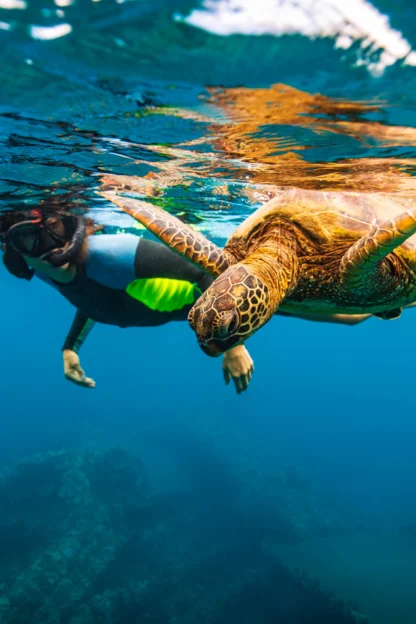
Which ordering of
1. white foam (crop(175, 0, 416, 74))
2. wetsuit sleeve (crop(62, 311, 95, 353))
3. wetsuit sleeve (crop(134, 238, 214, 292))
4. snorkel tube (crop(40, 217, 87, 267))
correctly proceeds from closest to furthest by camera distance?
1. white foam (crop(175, 0, 416, 74))
2. wetsuit sleeve (crop(134, 238, 214, 292))
3. snorkel tube (crop(40, 217, 87, 267))
4. wetsuit sleeve (crop(62, 311, 95, 353))

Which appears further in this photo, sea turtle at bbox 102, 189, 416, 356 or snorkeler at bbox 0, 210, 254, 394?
snorkeler at bbox 0, 210, 254, 394

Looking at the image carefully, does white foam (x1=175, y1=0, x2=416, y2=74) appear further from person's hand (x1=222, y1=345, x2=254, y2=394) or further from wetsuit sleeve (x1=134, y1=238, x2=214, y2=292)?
person's hand (x1=222, y1=345, x2=254, y2=394)

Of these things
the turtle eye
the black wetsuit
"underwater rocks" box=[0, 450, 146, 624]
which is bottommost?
"underwater rocks" box=[0, 450, 146, 624]

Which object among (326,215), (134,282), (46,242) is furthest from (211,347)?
(46,242)

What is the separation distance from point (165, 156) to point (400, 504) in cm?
2877

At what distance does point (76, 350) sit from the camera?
7.29 m

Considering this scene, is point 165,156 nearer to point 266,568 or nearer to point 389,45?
point 389,45

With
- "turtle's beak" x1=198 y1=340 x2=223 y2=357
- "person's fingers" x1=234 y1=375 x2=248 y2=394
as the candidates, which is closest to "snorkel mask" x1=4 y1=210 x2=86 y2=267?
"person's fingers" x1=234 y1=375 x2=248 y2=394

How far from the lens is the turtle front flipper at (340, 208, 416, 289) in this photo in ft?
8.75

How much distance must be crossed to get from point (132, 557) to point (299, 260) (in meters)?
15.8

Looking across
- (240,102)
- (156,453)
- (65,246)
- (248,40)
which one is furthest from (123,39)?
(156,453)

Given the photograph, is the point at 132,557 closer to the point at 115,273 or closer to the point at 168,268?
the point at 115,273

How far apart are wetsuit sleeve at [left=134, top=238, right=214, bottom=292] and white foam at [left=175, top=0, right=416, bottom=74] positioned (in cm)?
264

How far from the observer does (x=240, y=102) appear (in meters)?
5.01
